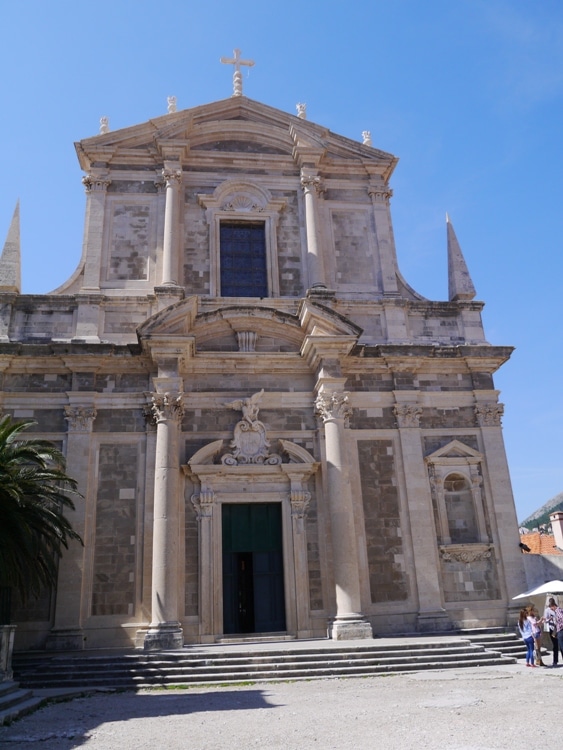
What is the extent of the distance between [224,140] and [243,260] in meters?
3.98

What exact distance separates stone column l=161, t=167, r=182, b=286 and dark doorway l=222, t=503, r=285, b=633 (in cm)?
628

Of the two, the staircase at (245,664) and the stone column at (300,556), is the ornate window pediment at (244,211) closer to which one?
the stone column at (300,556)

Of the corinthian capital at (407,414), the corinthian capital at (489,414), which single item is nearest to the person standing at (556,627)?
the corinthian capital at (489,414)

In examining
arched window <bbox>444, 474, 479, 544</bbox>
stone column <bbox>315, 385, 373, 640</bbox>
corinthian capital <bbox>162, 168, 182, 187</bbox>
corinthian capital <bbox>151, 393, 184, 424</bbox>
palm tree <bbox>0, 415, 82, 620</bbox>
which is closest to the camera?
palm tree <bbox>0, 415, 82, 620</bbox>

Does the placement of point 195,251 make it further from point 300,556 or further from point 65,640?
point 65,640

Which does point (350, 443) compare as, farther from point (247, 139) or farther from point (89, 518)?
point (247, 139)

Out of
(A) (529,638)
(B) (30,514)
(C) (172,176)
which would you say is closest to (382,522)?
(A) (529,638)

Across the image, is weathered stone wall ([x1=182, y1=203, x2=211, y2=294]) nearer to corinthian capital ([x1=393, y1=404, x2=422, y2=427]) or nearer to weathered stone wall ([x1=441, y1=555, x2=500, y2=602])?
corinthian capital ([x1=393, y1=404, x2=422, y2=427])

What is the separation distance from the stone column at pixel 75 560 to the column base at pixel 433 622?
24.7 feet

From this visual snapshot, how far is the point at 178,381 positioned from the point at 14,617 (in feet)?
20.5

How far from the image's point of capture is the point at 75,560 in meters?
14.9

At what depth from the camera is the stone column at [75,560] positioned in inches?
562

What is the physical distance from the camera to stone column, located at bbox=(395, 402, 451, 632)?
15.5m

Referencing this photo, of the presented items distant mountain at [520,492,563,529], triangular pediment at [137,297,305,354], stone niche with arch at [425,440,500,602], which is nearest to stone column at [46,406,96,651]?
triangular pediment at [137,297,305,354]
